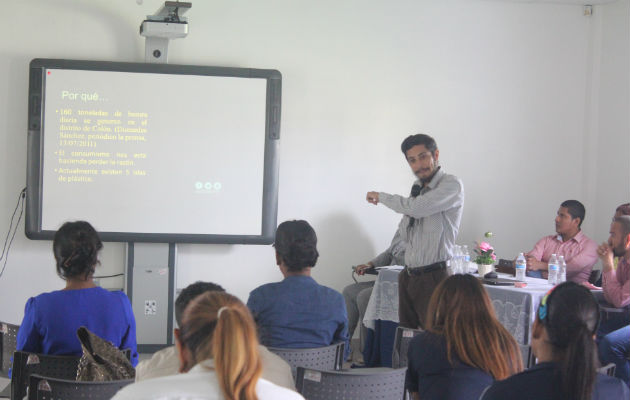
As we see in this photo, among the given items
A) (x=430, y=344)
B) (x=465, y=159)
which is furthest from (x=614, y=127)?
(x=430, y=344)

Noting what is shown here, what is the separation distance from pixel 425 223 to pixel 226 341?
2775 millimetres

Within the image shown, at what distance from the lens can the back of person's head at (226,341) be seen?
1.42 m

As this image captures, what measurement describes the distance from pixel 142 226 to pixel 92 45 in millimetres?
1410

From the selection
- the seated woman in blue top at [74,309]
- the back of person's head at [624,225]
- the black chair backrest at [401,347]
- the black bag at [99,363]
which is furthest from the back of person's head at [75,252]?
the back of person's head at [624,225]

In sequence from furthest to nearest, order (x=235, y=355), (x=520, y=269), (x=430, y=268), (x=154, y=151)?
(x=154, y=151) < (x=520, y=269) < (x=430, y=268) < (x=235, y=355)

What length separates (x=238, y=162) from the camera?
5.35 meters

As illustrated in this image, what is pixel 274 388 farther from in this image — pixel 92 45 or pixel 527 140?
pixel 527 140

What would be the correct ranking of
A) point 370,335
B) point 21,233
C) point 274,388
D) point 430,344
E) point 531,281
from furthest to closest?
point 21,233, point 370,335, point 531,281, point 430,344, point 274,388

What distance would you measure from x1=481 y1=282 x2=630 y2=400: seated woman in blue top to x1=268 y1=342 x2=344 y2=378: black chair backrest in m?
0.93

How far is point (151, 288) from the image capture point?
5359 mm

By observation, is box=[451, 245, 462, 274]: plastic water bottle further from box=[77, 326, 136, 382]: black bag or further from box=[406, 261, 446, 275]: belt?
box=[77, 326, 136, 382]: black bag

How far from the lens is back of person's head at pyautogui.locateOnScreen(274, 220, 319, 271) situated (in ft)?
9.20

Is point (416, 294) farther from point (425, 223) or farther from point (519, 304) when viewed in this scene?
point (519, 304)

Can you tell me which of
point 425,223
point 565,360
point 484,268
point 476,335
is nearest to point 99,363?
point 476,335
